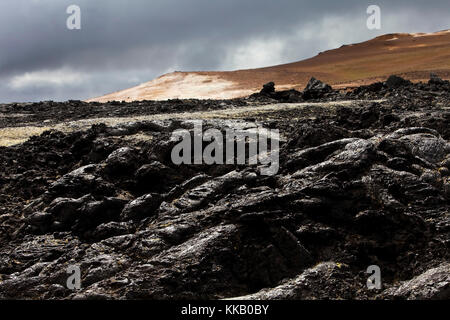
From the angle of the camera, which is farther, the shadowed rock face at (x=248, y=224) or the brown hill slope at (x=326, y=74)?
the brown hill slope at (x=326, y=74)

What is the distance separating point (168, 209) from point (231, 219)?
92.7 inches

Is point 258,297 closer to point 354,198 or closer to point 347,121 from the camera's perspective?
→ point 354,198

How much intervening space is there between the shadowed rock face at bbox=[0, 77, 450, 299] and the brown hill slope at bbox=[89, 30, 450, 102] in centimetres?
4646

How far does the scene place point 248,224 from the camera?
1219 cm

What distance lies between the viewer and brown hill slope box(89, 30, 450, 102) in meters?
65.3

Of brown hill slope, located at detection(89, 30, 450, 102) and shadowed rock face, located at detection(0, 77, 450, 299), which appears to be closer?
shadowed rock face, located at detection(0, 77, 450, 299)

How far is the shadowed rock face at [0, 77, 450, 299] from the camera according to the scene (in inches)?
A: 438

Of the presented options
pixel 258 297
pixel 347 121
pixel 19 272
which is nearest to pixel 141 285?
pixel 258 297

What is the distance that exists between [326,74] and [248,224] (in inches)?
2798

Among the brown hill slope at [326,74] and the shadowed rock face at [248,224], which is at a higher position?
the brown hill slope at [326,74]

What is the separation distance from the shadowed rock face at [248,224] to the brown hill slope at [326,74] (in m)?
46.5

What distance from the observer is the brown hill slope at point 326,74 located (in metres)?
65.3

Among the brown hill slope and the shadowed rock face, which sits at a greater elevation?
the brown hill slope

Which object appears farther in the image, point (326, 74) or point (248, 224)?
point (326, 74)
